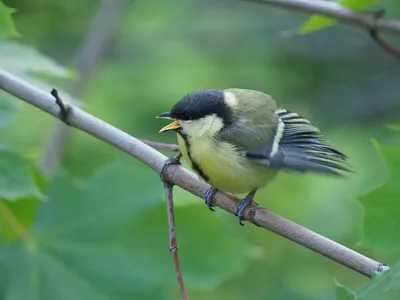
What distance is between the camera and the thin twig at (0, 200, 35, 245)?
1300mm

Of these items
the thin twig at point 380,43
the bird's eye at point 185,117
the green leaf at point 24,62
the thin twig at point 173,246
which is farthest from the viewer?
the thin twig at point 380,43

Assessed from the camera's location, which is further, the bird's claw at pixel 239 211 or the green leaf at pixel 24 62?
the green leaf at pixel 24 62

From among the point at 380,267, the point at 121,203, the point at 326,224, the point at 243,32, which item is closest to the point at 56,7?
the point at 243,32

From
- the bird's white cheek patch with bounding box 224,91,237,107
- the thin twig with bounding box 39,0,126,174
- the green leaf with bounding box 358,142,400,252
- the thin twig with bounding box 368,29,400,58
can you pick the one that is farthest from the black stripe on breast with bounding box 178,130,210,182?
the thin twig with bounding box 39,0,126,174

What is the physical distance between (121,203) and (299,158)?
1.33ft

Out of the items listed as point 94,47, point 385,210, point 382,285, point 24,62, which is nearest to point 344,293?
point 382,285

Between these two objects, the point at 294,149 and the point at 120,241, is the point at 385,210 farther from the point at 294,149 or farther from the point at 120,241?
the point at 120,241

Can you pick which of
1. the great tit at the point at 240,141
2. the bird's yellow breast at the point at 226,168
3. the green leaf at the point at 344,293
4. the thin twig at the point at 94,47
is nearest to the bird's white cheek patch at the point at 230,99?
the great tit at the point at 240,141

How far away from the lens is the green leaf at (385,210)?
1037 mm

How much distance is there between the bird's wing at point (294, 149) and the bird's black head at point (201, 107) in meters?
0.06

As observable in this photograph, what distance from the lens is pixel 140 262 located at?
4.39 ft

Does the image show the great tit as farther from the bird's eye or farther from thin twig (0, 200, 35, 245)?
thin twig (0, 200, 35, 245)

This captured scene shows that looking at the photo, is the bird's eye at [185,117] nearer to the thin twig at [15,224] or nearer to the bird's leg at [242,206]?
the bird's leg at [242,206]

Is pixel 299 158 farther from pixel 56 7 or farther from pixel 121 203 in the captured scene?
pixel 56 7
